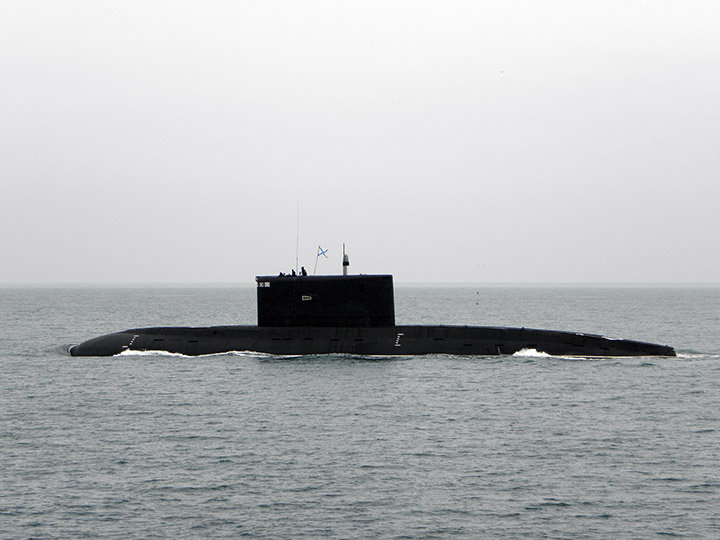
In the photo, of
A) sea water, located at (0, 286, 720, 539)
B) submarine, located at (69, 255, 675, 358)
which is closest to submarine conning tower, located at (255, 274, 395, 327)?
submarine, located at (69, 255, 675, 358)

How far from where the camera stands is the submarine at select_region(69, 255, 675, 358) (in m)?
43.5

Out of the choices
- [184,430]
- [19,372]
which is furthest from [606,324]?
[184,430]

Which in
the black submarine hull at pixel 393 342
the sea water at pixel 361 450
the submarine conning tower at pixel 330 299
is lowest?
the sea water at pixel 361 450

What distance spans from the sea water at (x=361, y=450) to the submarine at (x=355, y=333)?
102cm

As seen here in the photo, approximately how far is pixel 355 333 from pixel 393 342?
196 cm

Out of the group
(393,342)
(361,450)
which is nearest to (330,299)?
(393,342)

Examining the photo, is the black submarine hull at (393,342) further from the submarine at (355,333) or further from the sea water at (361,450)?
the sea water at (361,450)

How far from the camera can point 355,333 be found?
43.6 meters

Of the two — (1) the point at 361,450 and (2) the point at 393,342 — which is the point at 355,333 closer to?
(2) the point at 393,342

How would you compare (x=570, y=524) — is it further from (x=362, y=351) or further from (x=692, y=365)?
(x=692, y=365)

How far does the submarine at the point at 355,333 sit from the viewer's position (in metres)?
43.5

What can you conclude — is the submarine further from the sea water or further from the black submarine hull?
the sea water

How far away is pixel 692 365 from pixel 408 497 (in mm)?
29075

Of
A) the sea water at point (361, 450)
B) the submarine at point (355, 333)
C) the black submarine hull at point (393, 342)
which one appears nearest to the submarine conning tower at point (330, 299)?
the submarine at point (355, 333)
